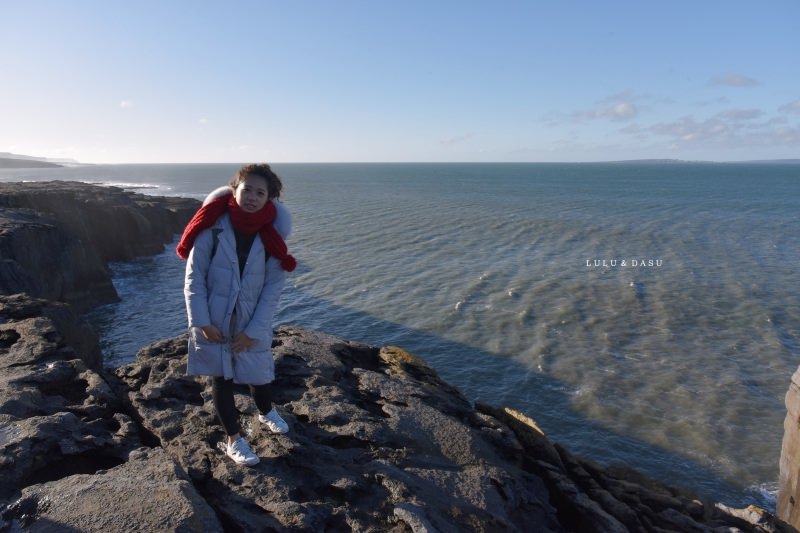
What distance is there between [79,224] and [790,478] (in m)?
31.9

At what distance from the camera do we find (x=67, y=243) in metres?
20.4

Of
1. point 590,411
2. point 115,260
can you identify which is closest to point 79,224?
point 115,260

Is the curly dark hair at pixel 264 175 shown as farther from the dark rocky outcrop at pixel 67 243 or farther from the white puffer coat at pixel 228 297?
the dark rocky outcrop at pixel 67 243

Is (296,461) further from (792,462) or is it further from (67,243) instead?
(67,243)

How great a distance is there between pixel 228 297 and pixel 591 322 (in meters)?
17.5

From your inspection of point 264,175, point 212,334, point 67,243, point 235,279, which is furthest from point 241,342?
point 67,243

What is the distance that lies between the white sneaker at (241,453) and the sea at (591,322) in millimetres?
9122

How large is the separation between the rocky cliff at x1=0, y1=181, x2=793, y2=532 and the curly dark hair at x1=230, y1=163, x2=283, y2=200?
2.75 metres

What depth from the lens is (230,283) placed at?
183 inches

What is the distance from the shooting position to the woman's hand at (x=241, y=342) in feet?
15.6

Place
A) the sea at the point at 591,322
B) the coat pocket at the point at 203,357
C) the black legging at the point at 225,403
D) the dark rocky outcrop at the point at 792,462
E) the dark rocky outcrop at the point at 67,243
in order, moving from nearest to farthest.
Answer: the coat pocket at the point at 203,357
the black legging at the point at 225,403
the dark rocky outcrop at the point at 792,462
the sea at the point at 591,322
the dark rocky outcrop at the point at 67,243

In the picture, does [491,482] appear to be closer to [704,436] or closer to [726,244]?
[704,436]

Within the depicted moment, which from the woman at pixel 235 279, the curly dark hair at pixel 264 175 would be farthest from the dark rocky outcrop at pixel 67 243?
the curly dark hair at pixel 264 175

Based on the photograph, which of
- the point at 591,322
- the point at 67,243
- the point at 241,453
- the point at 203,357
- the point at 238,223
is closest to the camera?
the point at 238,223
